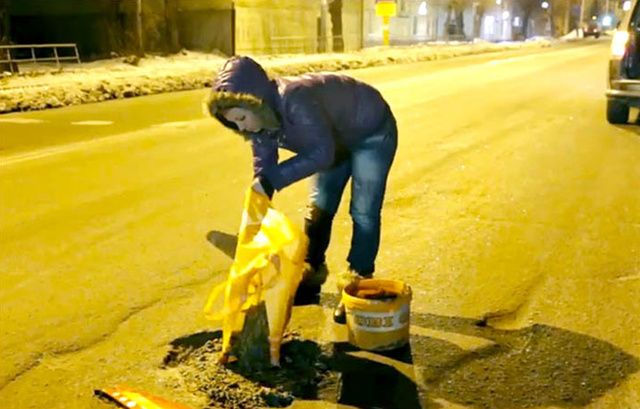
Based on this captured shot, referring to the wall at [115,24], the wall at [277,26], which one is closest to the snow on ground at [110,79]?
the wall at [115,24]

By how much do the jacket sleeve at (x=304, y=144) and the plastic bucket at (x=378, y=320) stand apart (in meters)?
0.68

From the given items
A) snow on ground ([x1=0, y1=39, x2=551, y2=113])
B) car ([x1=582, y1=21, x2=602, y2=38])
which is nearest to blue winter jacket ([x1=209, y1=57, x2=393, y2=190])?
snow on ground ([x1=0, y1=39, x2=551, y2=113])

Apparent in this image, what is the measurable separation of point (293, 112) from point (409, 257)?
7.08 ft

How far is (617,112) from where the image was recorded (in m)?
12.4

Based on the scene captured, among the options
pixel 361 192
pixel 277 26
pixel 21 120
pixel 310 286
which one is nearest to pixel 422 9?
pixel 277 26

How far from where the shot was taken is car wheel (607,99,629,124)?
483 inches

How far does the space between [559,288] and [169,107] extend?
11.6 m

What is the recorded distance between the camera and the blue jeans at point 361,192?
450cm

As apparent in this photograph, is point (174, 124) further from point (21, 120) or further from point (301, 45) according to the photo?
point (301, 45)

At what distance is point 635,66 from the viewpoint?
470 inches

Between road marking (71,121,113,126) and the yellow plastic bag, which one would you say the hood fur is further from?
road marking (71,121,113,126)

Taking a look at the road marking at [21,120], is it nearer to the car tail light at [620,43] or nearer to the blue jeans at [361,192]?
the car tail light at [620,43]

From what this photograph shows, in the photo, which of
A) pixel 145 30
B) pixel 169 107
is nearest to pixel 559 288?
pixel 169 107

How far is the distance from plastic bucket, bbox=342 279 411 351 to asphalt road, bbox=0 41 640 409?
160 mm
